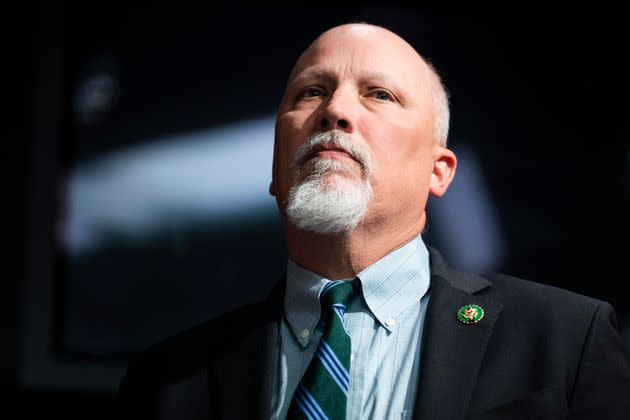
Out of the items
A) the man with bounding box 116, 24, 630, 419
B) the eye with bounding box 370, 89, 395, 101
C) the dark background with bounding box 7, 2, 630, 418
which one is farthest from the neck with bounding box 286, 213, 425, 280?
the dark background with bounding box 7, 2, 630, 418

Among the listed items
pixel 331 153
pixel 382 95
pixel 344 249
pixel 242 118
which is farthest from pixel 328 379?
pixel 242 118

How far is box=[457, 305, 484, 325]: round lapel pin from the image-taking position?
1.17 m

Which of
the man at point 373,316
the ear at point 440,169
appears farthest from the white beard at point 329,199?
the ear at point 440,169

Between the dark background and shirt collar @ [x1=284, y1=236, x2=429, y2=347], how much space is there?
38.9 inches

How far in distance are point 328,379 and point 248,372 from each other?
155 mm

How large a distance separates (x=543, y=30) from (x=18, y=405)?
2092 millimetres

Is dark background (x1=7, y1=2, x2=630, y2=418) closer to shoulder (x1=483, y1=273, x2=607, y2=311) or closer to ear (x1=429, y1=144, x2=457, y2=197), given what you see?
ear (x1=429, y1=144, x2=457, y2=197)

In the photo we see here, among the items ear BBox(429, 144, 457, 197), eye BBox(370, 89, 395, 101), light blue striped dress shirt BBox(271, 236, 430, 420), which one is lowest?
light blue striped dress shirt BBox(271, 236, 430, 420)

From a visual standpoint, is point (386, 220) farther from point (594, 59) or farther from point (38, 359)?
point (38, 359)

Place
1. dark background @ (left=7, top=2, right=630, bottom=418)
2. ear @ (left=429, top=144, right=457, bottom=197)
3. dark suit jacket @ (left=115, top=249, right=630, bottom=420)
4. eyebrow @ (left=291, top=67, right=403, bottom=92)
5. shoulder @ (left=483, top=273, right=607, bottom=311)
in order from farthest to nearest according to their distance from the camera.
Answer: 1. dark background @ (left=7, top=2, right=630, bottom=418)
2. ear @ (left=429, top=144, right=457, bottom=197)
3. eyebrow @ (left=291, top=67, right=403, bottom=92)
4. shoulder @ (left=483, top=273, right=607, bottom=311)
5. dark suit jacket @ (left=115, top=249, right=630, bottom=420)

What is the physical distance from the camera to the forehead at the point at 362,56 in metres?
1.29

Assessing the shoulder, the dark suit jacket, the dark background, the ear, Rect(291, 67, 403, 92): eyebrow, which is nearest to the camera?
the dark suit jacket

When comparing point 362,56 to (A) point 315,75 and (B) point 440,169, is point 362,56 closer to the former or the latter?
(A) point 315,75

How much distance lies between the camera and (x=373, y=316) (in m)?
1.20
